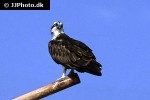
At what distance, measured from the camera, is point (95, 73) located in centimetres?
1379

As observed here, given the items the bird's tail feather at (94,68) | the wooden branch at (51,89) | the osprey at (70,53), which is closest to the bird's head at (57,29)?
the osprey at (70,53)

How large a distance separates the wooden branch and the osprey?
1863mm

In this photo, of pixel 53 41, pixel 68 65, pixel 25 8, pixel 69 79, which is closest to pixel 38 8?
pixel 25 8

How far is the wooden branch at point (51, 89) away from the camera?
421 inches

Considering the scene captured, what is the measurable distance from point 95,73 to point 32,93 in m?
3.27


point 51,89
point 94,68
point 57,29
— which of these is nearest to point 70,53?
point 94,68

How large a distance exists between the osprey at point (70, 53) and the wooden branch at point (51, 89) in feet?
6.11

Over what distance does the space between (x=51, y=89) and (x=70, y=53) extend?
420cm

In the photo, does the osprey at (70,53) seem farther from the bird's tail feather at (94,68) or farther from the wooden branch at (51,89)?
the wooden branch at (51,89)

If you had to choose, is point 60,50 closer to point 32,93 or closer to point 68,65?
point 68,65

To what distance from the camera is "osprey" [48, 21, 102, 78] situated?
14.2m

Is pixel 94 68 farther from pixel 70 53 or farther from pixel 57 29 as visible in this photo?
pixel 57 29

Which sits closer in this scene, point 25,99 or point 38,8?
point 25,99

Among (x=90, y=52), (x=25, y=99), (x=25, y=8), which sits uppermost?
(x=25, y=8)
